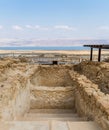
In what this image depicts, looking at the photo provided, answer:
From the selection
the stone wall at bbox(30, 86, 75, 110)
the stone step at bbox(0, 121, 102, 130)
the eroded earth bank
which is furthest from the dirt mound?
the stone step at bbox(0, 121, 102, 130)

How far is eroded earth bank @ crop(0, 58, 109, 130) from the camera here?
20.6 feet

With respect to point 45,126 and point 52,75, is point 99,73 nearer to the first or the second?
point 52,75

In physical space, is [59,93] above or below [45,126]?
below

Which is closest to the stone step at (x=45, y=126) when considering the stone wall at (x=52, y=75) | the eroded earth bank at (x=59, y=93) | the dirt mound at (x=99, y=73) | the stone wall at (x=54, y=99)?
the eroded earth bank at (x=59, y=93)

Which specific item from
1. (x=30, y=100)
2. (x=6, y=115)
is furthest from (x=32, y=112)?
(x=6, y=115)

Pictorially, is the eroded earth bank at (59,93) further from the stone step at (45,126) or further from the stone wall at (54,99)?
the stone step at (45,126)

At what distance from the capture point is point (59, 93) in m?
11.4

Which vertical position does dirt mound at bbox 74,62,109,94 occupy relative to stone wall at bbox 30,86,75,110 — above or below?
above

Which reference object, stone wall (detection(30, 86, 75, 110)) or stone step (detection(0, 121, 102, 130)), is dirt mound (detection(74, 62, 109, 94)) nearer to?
stone wall (detection(30, 86, 75, 110))

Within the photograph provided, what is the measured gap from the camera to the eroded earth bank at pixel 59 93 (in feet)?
20.6

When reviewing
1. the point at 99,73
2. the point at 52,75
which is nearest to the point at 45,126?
the point at 99,73

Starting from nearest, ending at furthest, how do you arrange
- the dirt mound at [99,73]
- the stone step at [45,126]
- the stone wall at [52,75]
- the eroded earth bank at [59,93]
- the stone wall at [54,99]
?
1. the stone step at [45,126]
2. the eroded earth bank at [59,93]
3. the stone wall at [54,99]
4. the dirt mound at [99,73]
5. the stone wall at [52,75]

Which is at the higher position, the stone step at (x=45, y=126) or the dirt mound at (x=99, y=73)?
the stone step at (x=45, y=126)

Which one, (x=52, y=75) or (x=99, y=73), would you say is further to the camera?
(x=52, y=75)
